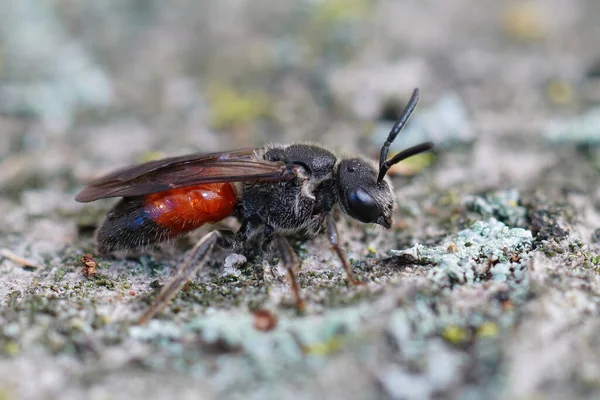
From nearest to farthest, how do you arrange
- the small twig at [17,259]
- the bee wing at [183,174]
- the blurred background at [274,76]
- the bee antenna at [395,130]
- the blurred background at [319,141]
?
the blurred background at [319,141] → the bee wing at [183,174] → the bee antenna at [395,130] → the small twig at [17,259] → the blurred background at [274,76]

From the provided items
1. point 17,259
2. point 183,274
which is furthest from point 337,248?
point 17,259

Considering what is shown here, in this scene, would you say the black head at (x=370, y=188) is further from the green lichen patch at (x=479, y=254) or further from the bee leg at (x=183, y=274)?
the bee leg at (x=183, y=274)

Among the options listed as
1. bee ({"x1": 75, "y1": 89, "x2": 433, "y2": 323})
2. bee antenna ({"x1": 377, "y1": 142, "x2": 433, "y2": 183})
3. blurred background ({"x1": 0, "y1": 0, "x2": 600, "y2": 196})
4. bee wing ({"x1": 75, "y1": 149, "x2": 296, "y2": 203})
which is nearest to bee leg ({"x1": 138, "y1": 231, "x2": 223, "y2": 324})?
bee ({"x1": 75, "y1": 89, "x2": 433, "y2": 323})

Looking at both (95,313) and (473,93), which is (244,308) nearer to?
(95,313)

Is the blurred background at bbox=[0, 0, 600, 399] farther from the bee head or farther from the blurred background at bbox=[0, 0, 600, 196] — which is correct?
the bee head

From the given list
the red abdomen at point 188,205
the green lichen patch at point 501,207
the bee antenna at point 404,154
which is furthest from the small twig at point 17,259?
the green lichen patch at point 501,207

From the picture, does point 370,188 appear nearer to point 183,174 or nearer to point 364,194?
point 364,194

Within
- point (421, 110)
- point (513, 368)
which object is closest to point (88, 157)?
point (421, 110)
